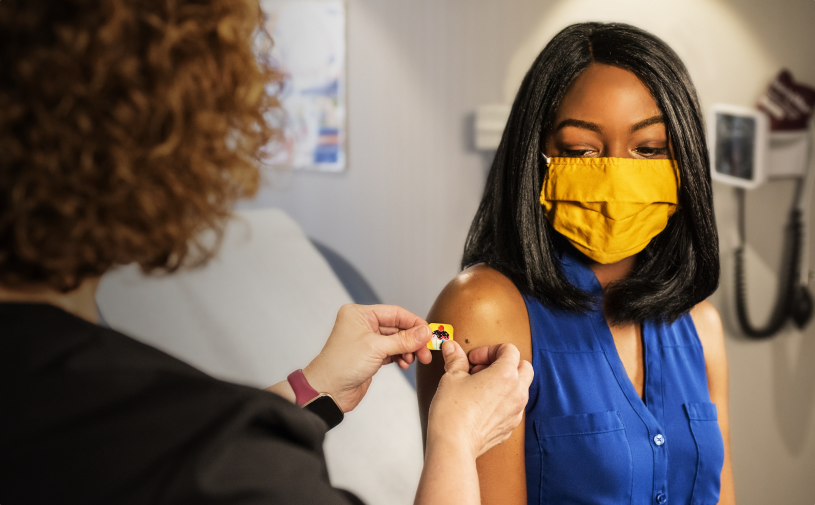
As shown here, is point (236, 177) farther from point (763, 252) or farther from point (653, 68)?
point (763, 252)

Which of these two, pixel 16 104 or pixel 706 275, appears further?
pixel 706 275

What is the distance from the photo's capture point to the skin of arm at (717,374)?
126 cm

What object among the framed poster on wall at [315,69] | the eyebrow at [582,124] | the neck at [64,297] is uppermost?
the framed poster on wall at [315,69]

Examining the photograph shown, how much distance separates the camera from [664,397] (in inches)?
46.3

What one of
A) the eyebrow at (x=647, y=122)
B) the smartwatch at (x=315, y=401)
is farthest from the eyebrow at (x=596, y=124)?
the smartwatch at (x=315, y=401)

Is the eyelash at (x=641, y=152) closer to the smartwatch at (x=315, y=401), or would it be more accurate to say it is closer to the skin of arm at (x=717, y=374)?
the skin of arm at (x=717, y=374)

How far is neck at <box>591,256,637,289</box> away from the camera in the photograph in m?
1.29

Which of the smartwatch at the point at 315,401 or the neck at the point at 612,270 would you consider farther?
the neck at the point at 612,270

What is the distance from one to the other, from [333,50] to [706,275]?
198 centimetres

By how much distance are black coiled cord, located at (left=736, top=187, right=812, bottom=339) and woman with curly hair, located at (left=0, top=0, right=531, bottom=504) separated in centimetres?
216

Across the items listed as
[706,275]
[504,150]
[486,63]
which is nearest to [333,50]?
[486,63]

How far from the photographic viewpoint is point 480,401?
841 mm

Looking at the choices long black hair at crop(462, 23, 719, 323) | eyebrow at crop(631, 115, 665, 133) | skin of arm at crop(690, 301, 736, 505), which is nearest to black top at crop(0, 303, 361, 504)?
long black hair at crop(462, 23, 719, 323)

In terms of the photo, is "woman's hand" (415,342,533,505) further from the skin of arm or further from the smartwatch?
the skin of arm
